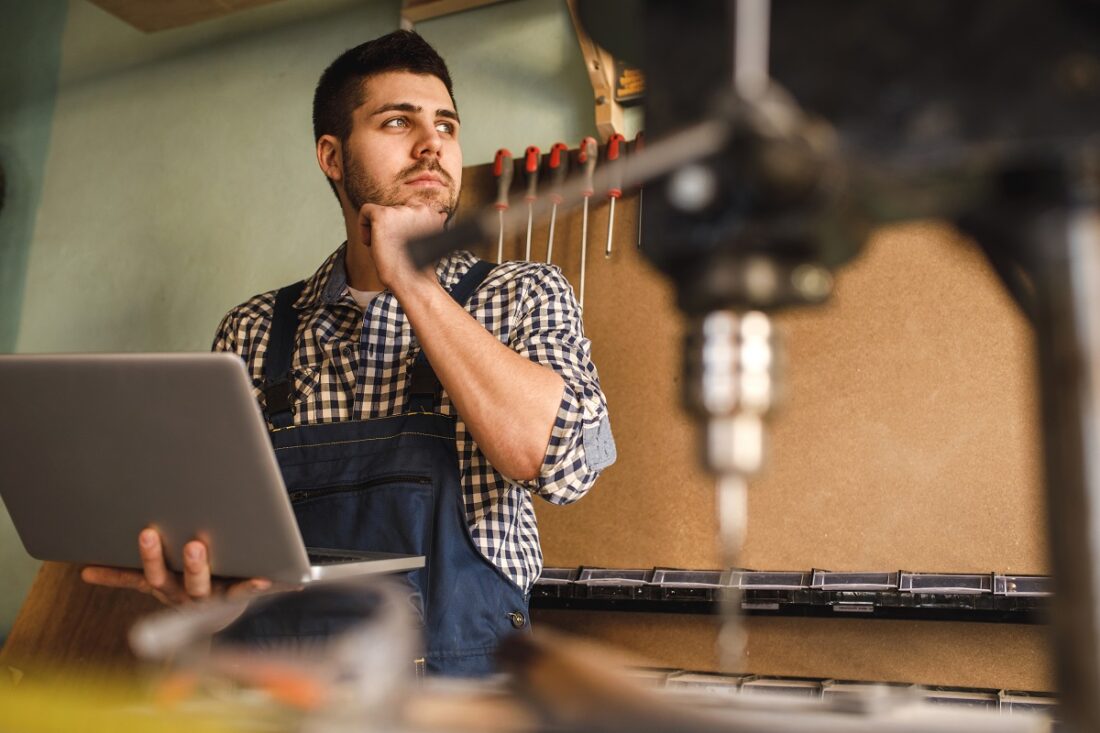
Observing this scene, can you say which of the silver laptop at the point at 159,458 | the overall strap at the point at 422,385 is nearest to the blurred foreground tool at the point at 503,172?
the overall strap at the point at 422,385

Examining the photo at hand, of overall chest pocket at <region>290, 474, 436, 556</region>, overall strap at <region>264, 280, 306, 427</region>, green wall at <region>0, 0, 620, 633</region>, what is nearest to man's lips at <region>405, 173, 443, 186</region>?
overall strap at <region>264, 280, 306, 427</region>

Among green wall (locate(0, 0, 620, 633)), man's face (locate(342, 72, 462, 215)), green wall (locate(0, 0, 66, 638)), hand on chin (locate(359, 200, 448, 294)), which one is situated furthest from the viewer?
green wall (locate(0, 0, 66, 638))

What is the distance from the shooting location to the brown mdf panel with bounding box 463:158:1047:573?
1.57 meters

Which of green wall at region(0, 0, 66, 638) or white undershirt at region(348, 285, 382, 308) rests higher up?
green wall at region(0, 0, 66, 638)

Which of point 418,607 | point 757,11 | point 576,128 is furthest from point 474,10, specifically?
point 757,11

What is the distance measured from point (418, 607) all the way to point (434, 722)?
814mm

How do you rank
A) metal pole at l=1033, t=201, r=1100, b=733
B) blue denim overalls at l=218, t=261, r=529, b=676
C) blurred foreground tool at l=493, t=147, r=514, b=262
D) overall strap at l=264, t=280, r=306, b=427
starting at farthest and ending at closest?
1. blurred foreground tool at l=493, t=147, r=514, b=262
2. overall strap at l=264, t=280, r=306, b=427
3. blue denim overalls at l=218, t=261, r=529, b=676
4. metal pole at l=1033, t=201, r=1100, b=733

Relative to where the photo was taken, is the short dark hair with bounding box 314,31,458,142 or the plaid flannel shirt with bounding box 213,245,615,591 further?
the short dark hair with bounding box 314,31,458,142

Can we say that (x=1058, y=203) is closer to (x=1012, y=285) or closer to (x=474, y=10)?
(x=1012, y=285)

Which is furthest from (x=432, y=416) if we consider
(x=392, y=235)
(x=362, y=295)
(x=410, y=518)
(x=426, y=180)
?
(x=426, y=180)

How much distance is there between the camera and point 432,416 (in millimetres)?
1360

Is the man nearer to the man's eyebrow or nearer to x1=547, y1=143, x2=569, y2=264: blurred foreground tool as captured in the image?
the man's eyebrow

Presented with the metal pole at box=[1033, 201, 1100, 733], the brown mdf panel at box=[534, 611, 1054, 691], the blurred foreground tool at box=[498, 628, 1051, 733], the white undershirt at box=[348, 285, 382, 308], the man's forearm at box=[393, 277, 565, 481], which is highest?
the white undershirt at box=[348, 285, 382, 308]

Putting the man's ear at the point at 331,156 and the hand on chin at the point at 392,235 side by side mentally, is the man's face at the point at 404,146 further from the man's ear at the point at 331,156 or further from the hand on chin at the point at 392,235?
the hand on chin at the point at 392,235
